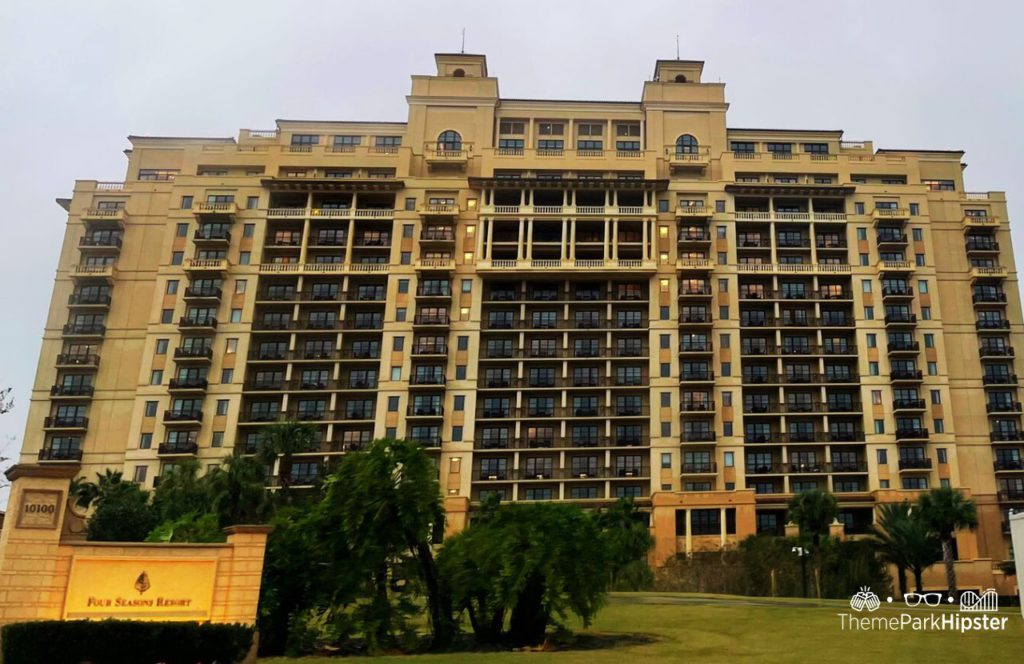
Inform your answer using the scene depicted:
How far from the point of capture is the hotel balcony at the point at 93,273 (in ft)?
299

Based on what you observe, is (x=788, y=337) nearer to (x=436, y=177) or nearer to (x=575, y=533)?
(x=436, y=177)

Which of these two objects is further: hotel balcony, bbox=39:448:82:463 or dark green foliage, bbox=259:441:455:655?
hotel balcony, bbox=39:448:82:463

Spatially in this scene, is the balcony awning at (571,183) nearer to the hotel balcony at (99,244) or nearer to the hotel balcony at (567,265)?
the hotel balcony at (567,265)

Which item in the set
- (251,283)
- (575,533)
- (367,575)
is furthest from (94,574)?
(251,283)

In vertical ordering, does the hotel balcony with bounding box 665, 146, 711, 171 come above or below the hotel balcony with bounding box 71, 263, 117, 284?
above

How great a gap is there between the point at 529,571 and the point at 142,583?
13.0 m

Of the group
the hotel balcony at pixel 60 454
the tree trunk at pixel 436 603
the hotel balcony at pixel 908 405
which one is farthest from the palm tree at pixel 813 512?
the hotel balcony at pixel 60 454

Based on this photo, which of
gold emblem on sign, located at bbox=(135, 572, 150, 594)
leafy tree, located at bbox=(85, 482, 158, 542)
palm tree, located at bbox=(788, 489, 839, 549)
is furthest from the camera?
palm tree, located at bbox=(788, 489, 839, 549)

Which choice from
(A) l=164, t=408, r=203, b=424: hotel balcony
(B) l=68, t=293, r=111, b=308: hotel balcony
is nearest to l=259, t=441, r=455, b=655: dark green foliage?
(A) l=164, t=408, r=203, b=424: hotel balcony

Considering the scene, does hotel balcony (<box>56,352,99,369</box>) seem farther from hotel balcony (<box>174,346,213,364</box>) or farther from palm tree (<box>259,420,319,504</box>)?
palm tree (<box>259,420,319,504</box>)

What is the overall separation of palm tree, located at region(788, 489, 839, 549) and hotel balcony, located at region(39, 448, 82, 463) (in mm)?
71336

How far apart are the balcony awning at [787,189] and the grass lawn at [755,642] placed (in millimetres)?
63063

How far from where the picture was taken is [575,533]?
30.9 meters

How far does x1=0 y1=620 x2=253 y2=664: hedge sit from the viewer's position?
66.5ft
